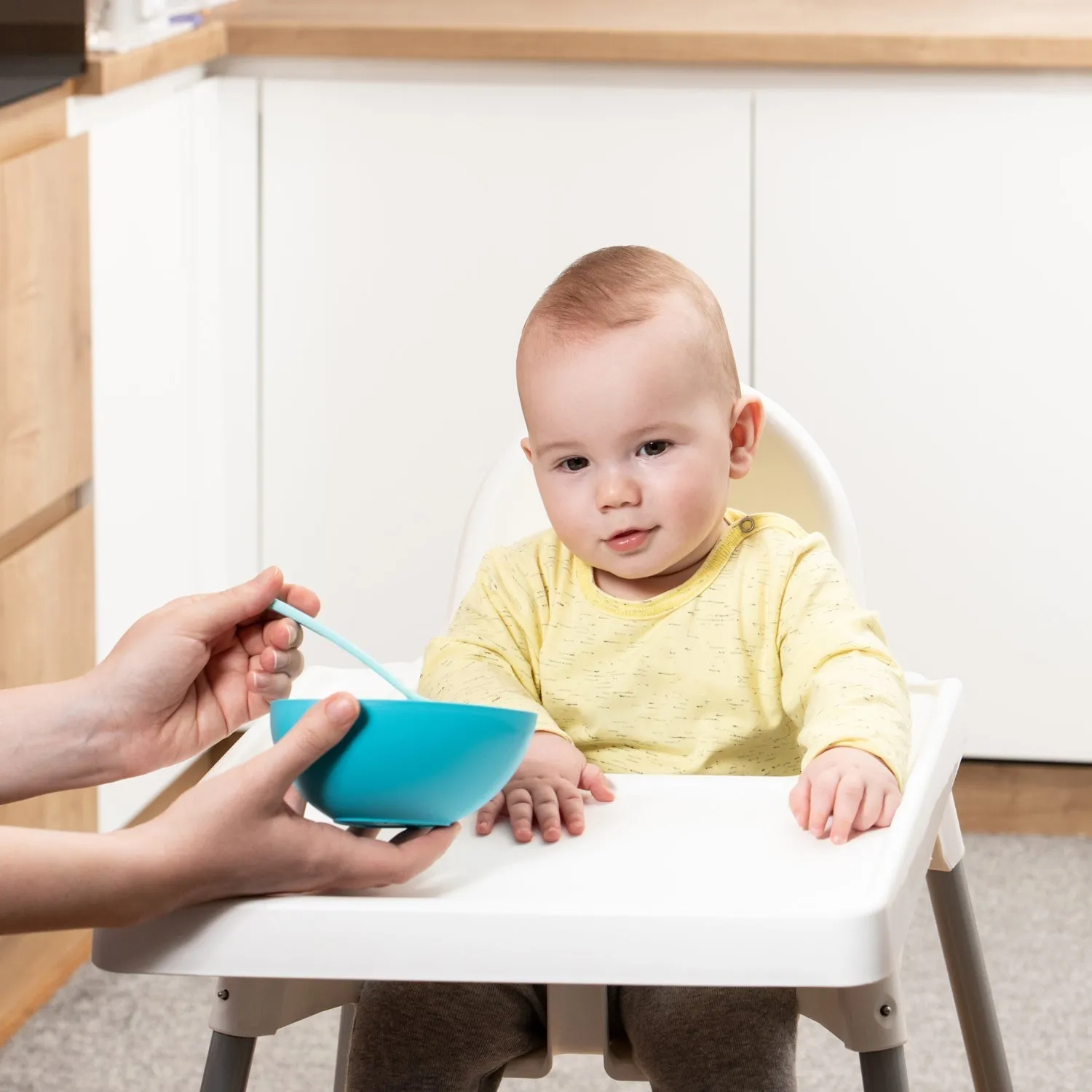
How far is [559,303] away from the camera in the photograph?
992 millimetres

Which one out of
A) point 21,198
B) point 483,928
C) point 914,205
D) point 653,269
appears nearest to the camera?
point 483,928

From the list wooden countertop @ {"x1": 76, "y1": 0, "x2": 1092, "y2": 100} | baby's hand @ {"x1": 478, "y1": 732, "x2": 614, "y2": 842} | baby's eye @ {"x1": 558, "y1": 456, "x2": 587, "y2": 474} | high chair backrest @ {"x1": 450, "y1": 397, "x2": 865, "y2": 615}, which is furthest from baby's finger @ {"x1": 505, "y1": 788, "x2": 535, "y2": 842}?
wooden countertop @ {"x1": 76, "y1": 0, "x2": 1092, "y2": 100}

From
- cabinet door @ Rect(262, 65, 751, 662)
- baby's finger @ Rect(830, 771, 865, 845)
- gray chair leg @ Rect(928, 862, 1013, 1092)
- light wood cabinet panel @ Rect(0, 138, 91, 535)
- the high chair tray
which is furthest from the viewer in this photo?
cabinet door @ Rect(262, 65, 751, 662)

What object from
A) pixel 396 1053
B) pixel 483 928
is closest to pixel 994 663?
pixel 396 1053

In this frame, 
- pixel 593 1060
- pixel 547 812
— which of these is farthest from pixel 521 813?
pixel 593 1060

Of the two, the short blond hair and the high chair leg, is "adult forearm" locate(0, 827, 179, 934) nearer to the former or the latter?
the short blond hair

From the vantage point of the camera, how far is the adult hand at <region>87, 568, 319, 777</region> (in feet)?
2.98

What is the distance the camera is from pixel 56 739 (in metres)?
0.94

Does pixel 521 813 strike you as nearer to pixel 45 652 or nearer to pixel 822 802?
pixel 822 802

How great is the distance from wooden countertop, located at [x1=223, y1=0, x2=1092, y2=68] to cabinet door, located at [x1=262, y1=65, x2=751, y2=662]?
1.7 inches

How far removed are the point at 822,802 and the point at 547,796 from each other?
0.13 m

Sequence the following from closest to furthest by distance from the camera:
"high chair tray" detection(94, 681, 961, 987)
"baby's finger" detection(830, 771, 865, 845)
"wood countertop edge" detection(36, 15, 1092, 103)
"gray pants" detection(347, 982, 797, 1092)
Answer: "high chair tray" detection(94, 681, 961, 987)
"baby's finger" detection(830, 771, 865, 845)
"gray pants" detection(347, 982, 797, 1092)
"wood countertop edge" detection(36, 15, 1092, 103)

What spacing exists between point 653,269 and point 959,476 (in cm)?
105

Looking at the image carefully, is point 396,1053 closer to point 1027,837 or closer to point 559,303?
point 559,303
